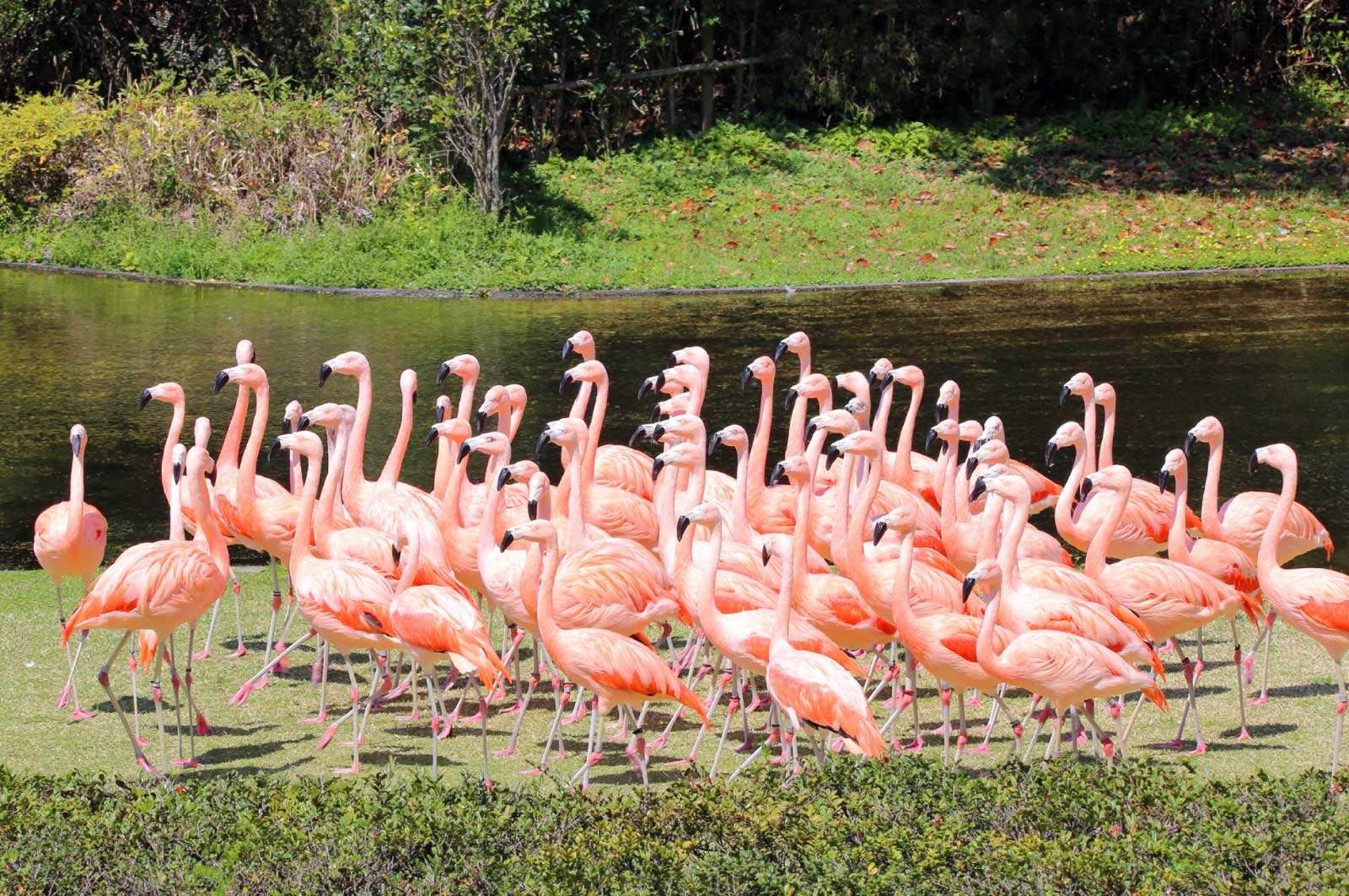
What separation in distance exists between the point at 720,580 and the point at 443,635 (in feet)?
4.18

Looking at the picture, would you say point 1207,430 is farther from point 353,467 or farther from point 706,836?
point 353,467

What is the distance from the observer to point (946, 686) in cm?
741

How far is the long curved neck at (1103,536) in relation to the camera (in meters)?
7.18

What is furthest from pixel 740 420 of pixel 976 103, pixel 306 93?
pixel 976 103

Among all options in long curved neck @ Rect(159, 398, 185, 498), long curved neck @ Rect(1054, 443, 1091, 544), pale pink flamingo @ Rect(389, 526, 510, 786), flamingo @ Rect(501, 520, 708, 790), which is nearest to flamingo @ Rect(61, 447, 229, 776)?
pale pink flamingo @ Rect(389, 526, 510, 786)

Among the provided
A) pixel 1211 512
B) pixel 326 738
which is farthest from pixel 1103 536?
pixel 326 738

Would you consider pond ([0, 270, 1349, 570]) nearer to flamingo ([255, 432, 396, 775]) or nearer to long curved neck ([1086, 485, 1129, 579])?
long curved neck ([1086, 485, 1129, 579])

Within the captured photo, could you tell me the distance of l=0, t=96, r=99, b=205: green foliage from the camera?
21.4 metres

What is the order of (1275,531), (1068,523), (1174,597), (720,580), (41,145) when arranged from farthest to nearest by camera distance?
(41,145)
(1068,523)
(1275,531)
(720,580)
(1174,597)

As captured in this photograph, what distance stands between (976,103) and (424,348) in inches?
548

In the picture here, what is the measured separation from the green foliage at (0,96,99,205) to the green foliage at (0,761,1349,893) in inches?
712

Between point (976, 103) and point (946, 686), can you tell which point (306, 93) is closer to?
point (976, 103)

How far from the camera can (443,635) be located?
6.34 metres

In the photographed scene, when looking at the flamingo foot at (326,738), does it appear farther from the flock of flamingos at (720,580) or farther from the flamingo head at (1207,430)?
the flamingo head at (1207,430)
